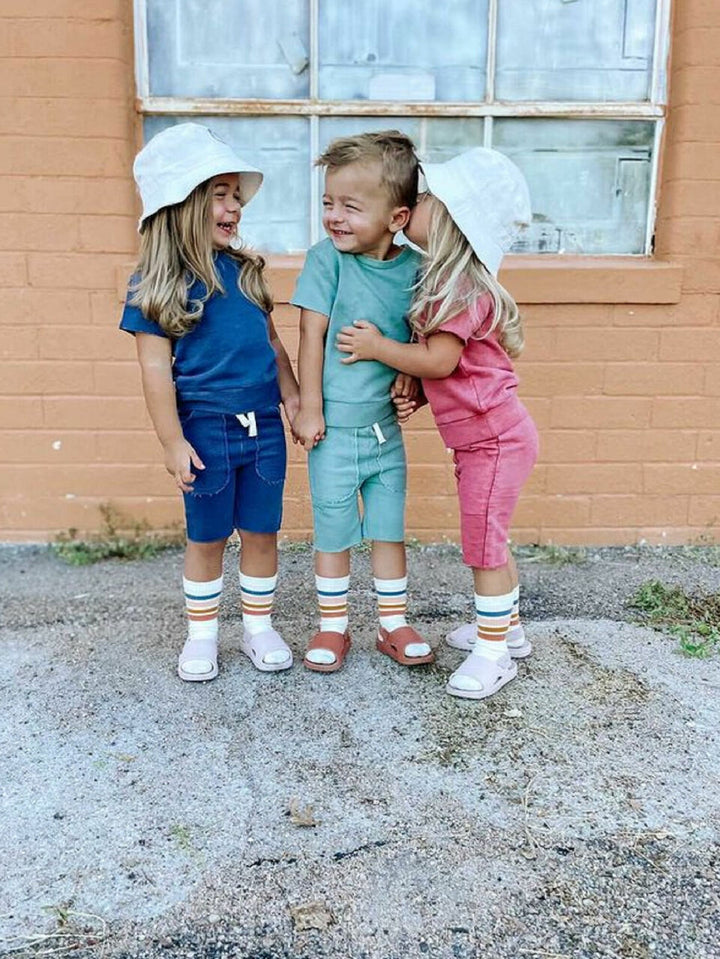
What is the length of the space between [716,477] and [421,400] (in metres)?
1.90

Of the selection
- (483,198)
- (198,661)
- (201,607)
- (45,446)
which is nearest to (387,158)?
(483,198)

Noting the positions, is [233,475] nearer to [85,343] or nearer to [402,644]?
[402,644]

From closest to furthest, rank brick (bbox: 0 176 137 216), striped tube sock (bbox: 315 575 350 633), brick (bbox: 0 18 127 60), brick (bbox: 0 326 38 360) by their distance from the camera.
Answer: striped tube sock (bbox: 315 575 350 633), brick (bbox: 0 18 127 60), brick (bbox: 0 176 137 216), brick (bbox: 0 326 38 360)

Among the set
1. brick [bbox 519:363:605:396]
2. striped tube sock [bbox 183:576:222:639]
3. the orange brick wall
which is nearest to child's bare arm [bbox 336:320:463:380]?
striped tube sock [bbox 183:576:222:639]

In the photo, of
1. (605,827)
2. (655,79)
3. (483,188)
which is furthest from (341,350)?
(655,79)

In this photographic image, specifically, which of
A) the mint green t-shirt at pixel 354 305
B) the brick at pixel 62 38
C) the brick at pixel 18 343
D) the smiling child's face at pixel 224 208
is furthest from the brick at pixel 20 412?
the mint green t-shirt at pixel 354 305

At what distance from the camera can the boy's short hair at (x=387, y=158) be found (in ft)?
8.76

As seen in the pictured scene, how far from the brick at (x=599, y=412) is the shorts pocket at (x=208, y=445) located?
181cm

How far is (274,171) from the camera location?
403cm

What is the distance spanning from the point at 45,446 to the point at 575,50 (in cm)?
284

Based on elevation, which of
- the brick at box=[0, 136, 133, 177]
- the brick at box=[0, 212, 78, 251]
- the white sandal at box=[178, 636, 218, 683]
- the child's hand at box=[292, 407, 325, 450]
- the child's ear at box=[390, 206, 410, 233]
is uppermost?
the brick at box=[0, 136, 133, 177]

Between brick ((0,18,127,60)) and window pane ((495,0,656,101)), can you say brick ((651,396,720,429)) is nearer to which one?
window pane ((495,0,656,101))

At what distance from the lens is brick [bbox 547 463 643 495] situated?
165 inches

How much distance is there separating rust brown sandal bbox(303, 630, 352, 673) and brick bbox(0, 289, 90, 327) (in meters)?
1.84
